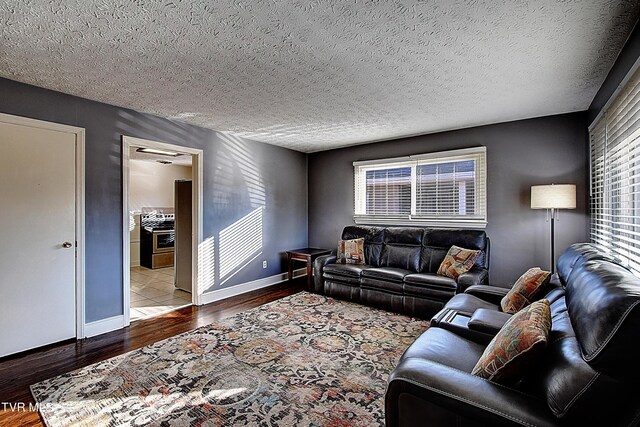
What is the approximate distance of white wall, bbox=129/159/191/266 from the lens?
7.34 metres

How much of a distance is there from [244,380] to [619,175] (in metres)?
3.21

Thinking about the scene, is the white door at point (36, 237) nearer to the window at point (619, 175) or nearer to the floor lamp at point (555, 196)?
the window at point (619, 175)

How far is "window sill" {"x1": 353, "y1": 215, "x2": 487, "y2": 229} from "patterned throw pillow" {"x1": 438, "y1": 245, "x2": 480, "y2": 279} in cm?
56

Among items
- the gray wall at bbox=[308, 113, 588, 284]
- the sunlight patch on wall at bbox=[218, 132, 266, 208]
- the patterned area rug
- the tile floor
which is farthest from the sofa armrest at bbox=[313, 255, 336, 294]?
the gray wall at bbox=[308, 113, 588, 284]

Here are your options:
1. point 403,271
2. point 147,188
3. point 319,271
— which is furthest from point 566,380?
point 147,188

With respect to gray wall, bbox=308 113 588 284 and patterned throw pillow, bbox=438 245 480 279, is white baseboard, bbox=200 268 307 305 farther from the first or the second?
gray wall, bbox=308 113 588 284

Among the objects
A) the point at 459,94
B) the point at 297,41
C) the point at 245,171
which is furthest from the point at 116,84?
the point at 459,94

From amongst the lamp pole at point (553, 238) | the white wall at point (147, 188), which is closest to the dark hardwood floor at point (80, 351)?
the lamp pole at point (553, 238)

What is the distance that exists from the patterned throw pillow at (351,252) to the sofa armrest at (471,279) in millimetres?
1508

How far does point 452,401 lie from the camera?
1.30m

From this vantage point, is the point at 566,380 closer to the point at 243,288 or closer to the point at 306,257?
the point at 306,257

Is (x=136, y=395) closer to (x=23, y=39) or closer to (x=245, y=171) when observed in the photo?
(x=23, y=39)

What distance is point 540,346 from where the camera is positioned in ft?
4.39

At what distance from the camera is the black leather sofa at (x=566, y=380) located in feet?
3.33
